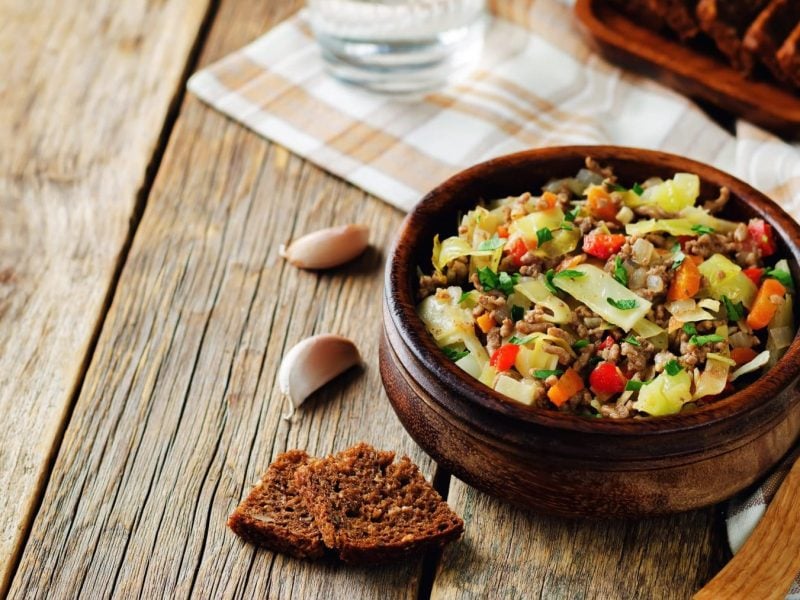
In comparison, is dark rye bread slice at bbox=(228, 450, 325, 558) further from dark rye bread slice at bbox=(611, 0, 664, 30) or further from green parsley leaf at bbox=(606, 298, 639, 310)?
dark rye bread slice at bbox=(611, 0, 664, 30)

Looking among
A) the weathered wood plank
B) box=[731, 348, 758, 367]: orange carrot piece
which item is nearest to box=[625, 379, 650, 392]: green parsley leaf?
box=[731, 348, 758, 367]: orange carrot piece

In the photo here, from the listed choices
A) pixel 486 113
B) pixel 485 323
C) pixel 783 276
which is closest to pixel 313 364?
pixel 485 323

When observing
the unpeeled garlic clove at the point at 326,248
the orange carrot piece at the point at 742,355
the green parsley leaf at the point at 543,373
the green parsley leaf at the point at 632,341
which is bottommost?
the unpeeled garlic clove at the point at 326,248

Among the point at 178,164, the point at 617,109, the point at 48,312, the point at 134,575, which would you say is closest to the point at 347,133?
the point at 178,164

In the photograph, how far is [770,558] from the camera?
2.29 meters

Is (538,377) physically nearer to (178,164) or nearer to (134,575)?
(134,575)

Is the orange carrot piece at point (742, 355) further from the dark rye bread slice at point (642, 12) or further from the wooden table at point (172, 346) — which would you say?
the dark rye bread slice at point (642, 12)

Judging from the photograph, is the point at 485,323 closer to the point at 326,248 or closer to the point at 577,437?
the point at 577,437

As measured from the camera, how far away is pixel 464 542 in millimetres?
2398

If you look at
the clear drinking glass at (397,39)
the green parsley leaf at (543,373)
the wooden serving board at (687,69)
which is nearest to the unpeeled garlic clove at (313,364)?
the green parsley leaf at (543,373)

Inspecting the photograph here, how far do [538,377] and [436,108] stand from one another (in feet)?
5.53

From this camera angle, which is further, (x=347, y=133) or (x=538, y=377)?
(x=347, y=133)

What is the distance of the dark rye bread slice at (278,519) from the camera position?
7.64 feet

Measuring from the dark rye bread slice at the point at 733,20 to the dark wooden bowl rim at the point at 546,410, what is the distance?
93 cm
